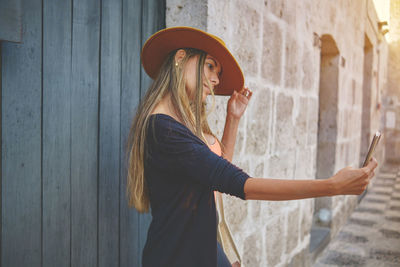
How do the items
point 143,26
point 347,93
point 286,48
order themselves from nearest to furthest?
1. point 143,26
2. point 286,48
3. point 347,93

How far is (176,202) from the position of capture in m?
1.17

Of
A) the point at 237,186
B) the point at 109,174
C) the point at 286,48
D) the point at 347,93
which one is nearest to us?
the point at 237,186

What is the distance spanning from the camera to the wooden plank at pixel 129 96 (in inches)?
65.6

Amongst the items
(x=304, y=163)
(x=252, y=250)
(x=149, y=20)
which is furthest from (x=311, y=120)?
(x=149, y=20)

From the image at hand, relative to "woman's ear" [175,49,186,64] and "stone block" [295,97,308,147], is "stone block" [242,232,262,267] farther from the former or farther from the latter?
"woman's ear" [175,49,186,64]

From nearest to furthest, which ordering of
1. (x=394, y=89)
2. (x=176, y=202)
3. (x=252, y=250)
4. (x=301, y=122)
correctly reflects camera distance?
(x=176, y=202) → (x=252, y=250) → (x=301, y=122) → (x=394, y=89)

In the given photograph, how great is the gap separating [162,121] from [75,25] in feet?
2.03

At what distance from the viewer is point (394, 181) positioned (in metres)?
8.93

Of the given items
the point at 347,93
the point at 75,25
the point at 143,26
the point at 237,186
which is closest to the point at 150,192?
the point at 237,186

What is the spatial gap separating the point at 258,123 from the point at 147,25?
1.01m

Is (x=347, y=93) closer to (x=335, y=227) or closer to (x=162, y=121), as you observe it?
(x=335, y=227)

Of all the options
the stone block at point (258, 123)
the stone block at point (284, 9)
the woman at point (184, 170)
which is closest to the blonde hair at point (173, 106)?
the woman at point (184, 170)

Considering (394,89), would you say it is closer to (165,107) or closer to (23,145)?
(165,107)

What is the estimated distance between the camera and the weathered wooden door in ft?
4.13
